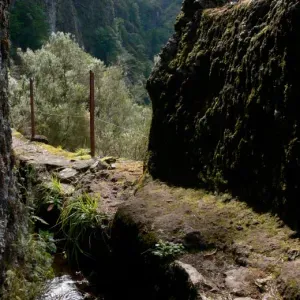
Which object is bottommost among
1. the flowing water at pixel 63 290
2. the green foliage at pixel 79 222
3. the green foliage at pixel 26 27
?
the flowing water at pixel 63 290

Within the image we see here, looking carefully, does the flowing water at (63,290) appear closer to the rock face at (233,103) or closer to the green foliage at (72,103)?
the rock face at (233,103)

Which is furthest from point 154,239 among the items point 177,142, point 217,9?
point 217,9

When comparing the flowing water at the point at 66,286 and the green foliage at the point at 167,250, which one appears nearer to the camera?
the green foliage at the point at 167,250

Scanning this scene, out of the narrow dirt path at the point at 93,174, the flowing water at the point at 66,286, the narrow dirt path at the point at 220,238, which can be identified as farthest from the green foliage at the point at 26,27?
the narrow dirt path at the point at 220,238

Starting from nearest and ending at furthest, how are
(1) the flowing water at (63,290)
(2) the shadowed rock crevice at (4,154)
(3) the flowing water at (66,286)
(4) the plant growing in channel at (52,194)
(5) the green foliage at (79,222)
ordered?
1. (2) the shadowed rock crevice at (4,154)
2. (1) the flowing water at (63,290)
3. (3) the flowing water at (66,286)
4. (5) the green foliage at (79,222)
5. (4) the plant growing in channel at (52,194)

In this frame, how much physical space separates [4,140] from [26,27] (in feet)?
152

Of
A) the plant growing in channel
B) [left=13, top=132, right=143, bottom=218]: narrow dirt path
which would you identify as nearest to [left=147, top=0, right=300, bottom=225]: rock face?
[left=13, top=132, right=143, bottom=218]: narrow dirt path

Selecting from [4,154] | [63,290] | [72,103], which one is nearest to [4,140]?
[4,154]

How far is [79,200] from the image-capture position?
6.14 metres

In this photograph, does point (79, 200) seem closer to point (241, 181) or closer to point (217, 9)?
point (241, 181)

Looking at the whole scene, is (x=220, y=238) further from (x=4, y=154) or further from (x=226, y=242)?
(x=4, y=154)

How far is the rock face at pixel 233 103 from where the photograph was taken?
412 cm

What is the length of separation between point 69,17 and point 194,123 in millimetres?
61722

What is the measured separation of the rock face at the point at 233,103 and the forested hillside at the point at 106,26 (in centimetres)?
3017
